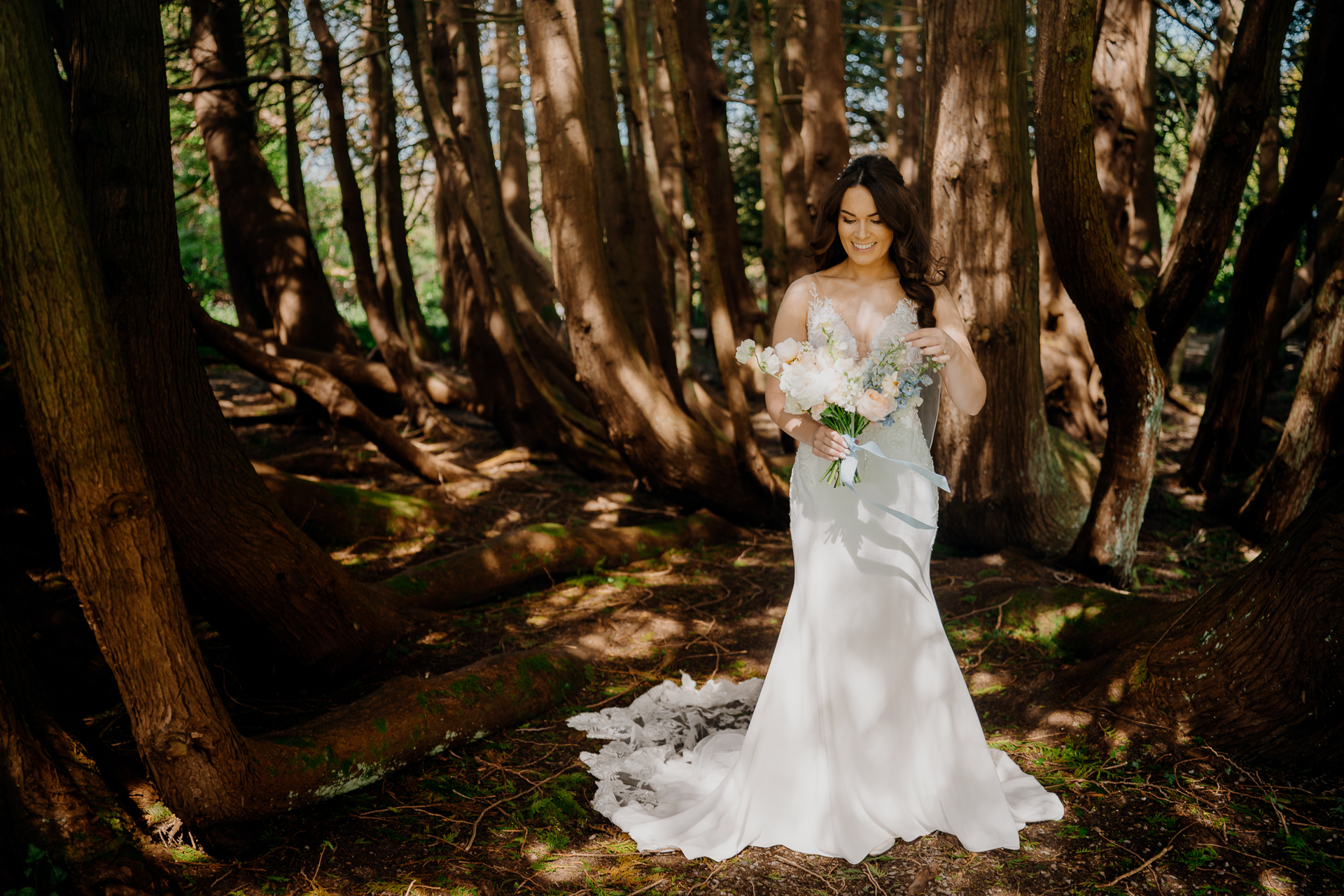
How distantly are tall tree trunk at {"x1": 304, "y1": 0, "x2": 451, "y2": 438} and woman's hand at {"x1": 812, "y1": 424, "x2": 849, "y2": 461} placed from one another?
17.8 ft

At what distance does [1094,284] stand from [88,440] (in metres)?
4.37

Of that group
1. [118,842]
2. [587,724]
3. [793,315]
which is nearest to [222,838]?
[118,842]

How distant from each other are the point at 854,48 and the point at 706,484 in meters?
12.5

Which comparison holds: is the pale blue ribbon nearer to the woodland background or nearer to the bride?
the bride

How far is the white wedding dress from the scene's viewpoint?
3289mm

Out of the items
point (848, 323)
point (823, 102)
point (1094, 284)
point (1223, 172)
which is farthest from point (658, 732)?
point (823, 102)

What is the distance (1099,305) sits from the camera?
469 cm

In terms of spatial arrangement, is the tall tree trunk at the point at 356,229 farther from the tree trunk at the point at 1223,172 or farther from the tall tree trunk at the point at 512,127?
the tree trunk at the point at 1223,172

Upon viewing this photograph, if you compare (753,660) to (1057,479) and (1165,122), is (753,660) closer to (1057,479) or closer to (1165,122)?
(1057,479)

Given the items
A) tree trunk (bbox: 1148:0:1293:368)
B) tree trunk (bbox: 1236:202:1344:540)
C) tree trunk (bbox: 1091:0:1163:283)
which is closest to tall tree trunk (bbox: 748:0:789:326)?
tree trunk (bbox: 1091:0:1163:283)

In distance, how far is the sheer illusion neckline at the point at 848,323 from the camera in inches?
133

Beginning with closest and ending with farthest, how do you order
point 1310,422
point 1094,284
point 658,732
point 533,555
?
point 658,732
point 1094,284
point 533,555
point 1310,422

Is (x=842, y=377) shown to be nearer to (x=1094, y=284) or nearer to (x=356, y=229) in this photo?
(x=1094, y=284)

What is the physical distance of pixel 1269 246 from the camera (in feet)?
20.1
